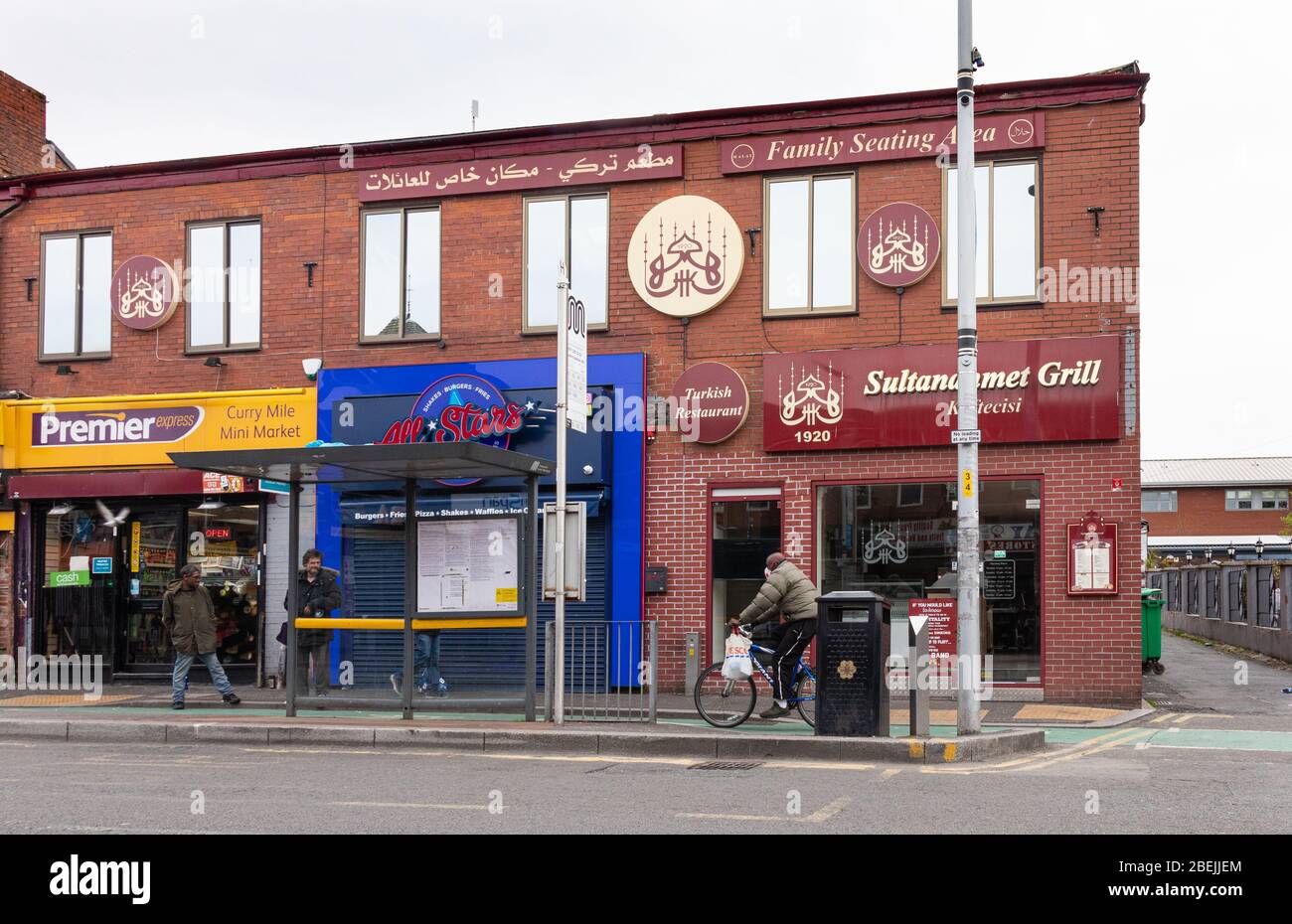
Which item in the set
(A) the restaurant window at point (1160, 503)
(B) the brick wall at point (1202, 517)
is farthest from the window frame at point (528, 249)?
(A) the restaurant window at point (1160, 503)

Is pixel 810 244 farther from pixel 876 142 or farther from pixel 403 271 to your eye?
→ pixel 403 271

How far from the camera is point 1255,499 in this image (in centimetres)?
7181

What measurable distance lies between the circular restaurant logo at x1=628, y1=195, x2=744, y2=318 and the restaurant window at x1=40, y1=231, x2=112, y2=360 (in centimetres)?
836

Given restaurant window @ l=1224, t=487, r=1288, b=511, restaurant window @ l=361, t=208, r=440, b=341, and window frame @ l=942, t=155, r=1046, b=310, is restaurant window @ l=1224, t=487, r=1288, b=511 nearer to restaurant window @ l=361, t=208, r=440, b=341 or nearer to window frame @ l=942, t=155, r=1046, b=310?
window frame @ l=942, t=155, r=1046, b=310

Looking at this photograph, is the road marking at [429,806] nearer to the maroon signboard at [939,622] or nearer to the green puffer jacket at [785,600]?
the green puffer jacket at [785,600]

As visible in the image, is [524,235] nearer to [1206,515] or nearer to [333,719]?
[333,719]

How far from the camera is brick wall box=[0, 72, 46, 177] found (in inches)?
844

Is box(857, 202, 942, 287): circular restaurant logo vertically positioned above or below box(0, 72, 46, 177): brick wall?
below

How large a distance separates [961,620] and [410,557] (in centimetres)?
562

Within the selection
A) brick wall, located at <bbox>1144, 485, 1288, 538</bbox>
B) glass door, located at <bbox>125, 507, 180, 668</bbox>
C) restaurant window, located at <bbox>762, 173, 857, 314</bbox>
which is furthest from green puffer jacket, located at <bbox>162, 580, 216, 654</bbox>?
brick wall, located at <bbox>1144, 485, 1288, 538</bbox>

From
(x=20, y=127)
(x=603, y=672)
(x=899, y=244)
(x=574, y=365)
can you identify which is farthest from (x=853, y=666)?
(x=20, y=127)

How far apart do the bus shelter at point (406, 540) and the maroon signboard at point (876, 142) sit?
19.1 feet

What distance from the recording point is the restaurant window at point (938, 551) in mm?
15906

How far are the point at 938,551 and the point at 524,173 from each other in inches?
297
